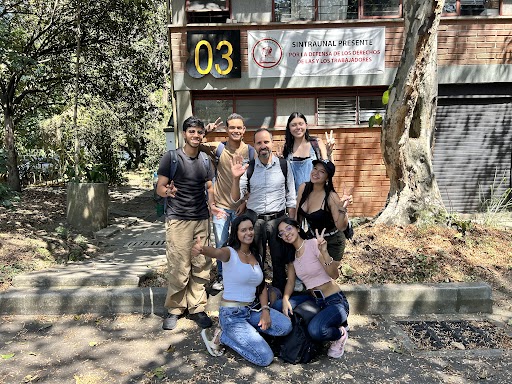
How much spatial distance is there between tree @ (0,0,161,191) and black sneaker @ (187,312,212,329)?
932 cm

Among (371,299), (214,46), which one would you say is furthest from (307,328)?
(214,46)

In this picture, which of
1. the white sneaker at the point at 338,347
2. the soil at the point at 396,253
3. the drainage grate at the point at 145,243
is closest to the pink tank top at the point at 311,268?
the white sneaker at the point at 338,347

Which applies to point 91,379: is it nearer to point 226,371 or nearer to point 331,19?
point 226,371

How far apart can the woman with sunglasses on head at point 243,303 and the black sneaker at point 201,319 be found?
366mm

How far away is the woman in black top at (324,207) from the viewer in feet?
12.4

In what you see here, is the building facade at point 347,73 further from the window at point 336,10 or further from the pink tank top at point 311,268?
the pink tank top at point 311,268

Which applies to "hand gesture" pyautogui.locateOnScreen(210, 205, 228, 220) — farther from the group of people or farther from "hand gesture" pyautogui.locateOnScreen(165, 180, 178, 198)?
"hand gesture" pyautogui.locateOnScreen(165, 180, 178, 198)

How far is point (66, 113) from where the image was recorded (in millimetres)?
15734

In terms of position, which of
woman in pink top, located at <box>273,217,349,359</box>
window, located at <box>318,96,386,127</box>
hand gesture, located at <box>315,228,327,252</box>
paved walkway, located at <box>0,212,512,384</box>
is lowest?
paved walkway, located at <box>0,212,512,384</box>

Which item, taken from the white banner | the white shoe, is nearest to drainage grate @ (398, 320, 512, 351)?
the white shoe

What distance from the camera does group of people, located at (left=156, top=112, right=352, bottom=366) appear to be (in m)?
3.58

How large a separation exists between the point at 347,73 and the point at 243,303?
733 centimetres

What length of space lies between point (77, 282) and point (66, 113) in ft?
41.1

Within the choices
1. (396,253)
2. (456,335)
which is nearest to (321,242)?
(456,335)
